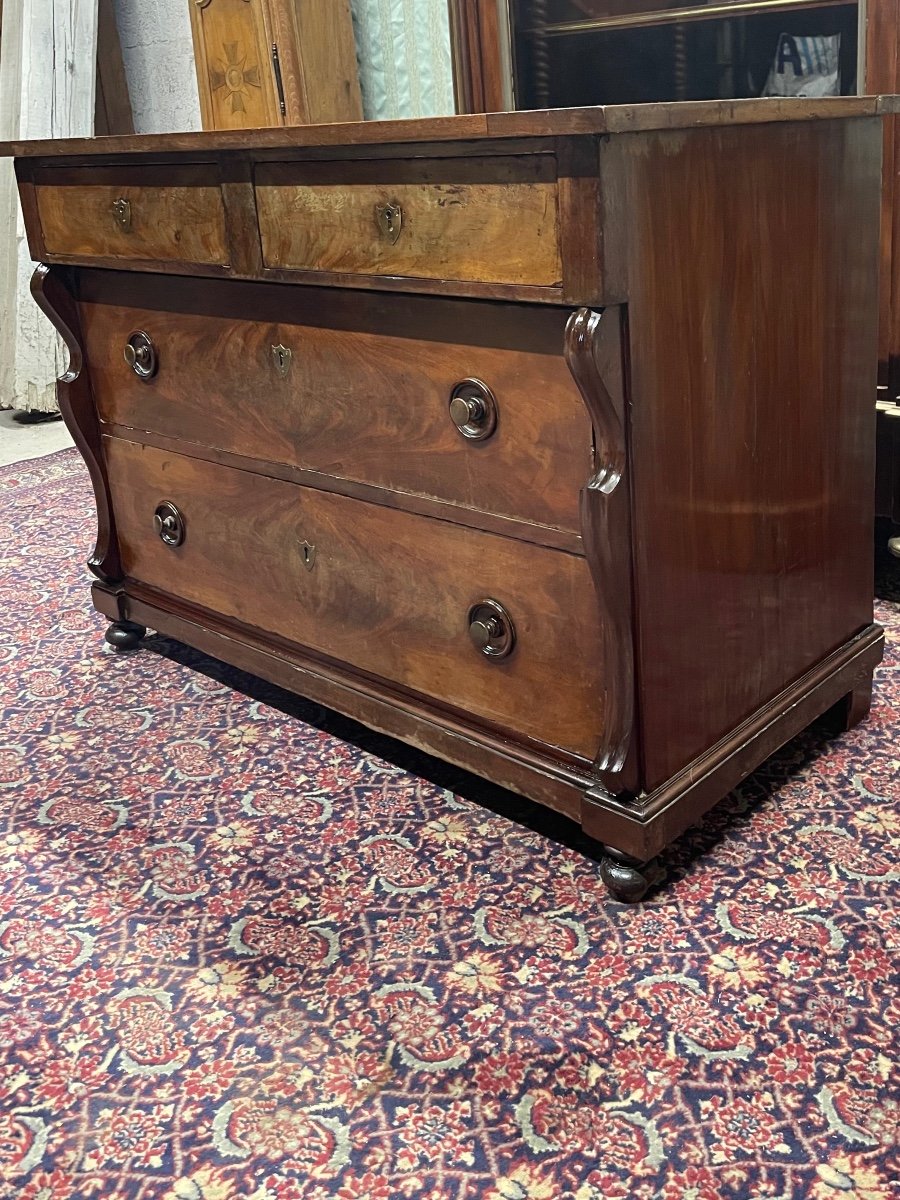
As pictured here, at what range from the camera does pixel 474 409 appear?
5.04ft

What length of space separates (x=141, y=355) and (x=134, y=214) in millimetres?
268

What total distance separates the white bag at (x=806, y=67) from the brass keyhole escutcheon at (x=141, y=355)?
1269 mm

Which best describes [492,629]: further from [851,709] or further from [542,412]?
[851,709]

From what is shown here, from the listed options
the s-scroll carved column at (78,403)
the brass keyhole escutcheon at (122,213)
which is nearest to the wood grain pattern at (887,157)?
the brass keyhole escutcheon at (122,213)

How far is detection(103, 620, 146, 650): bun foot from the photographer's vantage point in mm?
2486

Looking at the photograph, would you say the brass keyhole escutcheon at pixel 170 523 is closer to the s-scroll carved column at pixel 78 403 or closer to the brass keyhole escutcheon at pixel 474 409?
the s-scroll carved column at pixel 78 403

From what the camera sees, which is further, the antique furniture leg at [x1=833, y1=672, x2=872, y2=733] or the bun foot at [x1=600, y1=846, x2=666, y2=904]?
the antique furniture leg at [x1=833, y1=672, x2=872, y2=733]

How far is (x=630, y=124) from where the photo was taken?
125 centimetres

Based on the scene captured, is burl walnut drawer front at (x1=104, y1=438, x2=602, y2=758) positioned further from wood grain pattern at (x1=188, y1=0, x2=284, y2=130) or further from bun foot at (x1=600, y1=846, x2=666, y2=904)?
wood grain pattern at (x1=188, y1=0, x2=284, y2=130)

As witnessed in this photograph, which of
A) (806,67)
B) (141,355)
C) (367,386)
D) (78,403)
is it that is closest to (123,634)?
(78,403)

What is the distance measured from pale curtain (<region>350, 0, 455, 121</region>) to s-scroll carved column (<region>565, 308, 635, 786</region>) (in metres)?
2.05

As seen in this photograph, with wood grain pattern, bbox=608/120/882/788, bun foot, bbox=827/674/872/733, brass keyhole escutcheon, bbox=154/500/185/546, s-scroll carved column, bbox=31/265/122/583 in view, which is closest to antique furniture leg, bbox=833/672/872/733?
bun foot, bbox=827/674/872/733

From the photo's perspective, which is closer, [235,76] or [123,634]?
[123,634]

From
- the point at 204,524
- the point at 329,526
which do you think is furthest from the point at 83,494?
the point at 329,526
